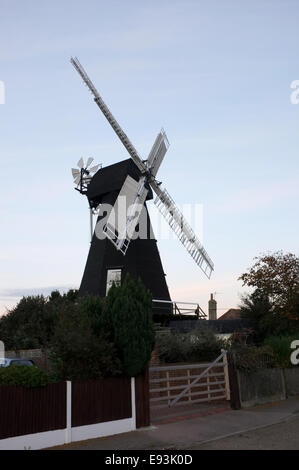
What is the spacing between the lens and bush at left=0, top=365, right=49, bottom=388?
1062 cm

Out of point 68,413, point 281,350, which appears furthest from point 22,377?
point 281,350

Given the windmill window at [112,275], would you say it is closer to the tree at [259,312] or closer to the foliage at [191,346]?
the tree at [259,312]

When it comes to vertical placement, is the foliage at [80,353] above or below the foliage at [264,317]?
below

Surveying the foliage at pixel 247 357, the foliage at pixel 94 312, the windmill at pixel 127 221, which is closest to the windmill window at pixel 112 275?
the windmill at pixel 127 221

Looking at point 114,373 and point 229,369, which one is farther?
point 229,369

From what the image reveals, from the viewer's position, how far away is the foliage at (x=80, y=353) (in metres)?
12.3

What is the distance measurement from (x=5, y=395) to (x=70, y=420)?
1953 millimetres

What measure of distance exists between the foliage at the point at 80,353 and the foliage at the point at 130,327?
324 mm

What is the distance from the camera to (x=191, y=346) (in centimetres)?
1930
